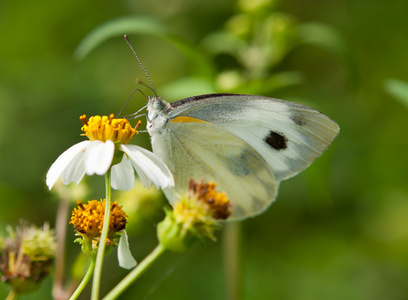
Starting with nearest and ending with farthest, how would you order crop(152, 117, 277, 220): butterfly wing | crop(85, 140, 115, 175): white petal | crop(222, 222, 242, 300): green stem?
crop(85, 140, 115, 175): white petal < crop(152, 117, 277, 220): butterfly wing < crop(222, 222, 242, 300): green stem

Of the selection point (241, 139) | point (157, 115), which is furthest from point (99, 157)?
point (241, 139)

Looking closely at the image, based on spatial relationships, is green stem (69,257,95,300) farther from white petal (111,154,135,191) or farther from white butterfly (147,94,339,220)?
white butterfly (147,94,339,220)

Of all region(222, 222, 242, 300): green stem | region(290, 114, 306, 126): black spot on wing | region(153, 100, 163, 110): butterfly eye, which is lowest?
region(222, 222, 242, 300): green stem

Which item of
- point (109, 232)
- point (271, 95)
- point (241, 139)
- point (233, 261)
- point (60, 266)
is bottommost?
Result: point (233, 261)

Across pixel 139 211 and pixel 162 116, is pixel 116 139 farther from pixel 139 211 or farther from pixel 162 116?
pixel 139 211

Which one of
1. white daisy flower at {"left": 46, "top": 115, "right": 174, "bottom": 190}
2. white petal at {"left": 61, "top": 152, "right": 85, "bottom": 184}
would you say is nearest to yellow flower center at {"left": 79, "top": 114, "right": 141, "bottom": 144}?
white daisy flower at {"left": 46, "top": 115, "right": 174, "bottom": 190}

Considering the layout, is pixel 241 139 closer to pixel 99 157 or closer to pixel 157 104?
pixel 157 104
